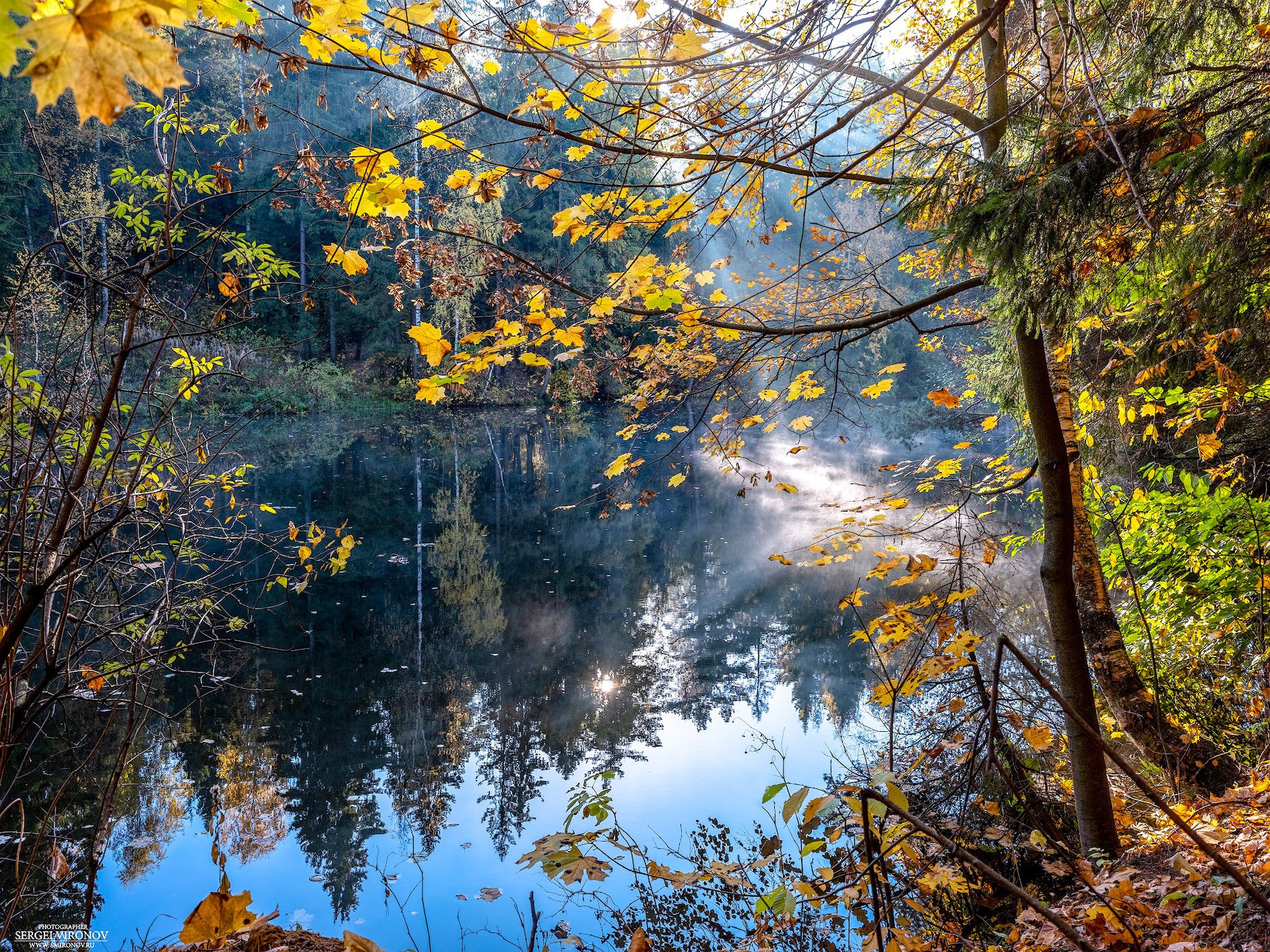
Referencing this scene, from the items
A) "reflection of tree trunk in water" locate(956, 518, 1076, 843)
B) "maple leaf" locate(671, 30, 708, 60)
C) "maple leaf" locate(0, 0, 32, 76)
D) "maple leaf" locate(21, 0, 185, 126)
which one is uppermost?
"maple leaf" locate(671, 30, 708, 60)

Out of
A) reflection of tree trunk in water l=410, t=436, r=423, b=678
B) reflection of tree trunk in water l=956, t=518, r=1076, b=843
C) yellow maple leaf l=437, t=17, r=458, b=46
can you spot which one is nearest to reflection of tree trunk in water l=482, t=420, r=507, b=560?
reflection of tree trunk in water l=410, t=436, r=423, b=678

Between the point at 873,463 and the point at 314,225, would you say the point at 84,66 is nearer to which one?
the point at 873,463

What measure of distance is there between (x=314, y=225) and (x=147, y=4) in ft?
89.9

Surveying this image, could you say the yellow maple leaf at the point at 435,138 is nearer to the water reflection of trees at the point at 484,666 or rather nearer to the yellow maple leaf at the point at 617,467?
the yellow maple leaf at the point at 617,467

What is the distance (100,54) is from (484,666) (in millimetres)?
6661

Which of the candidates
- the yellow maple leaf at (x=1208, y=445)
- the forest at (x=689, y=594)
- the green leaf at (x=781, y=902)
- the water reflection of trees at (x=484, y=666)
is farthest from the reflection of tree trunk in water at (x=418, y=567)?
the yellow maple leaf at (x=1208, y=445)

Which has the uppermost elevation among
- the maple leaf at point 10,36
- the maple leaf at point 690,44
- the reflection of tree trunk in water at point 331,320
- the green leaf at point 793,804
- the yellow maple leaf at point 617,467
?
the reflection of tree trunk in water at point 331,320

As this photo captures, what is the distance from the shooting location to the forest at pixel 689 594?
196cm

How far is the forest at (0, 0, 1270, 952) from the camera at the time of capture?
1.96 metres

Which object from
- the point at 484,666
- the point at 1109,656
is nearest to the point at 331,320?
the point at 484,666

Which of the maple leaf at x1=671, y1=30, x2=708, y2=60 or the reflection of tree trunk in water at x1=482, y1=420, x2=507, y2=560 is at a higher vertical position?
the reflection of tree trunk in water at x1=482, y1=420, x2=507, y2=560

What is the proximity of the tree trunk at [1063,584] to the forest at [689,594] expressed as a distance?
0.02 metres

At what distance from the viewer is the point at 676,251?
2932mm

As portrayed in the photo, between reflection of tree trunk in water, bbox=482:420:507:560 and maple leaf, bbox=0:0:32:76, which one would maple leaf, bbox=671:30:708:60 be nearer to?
maple leaf, bbox=0:0:32:76
